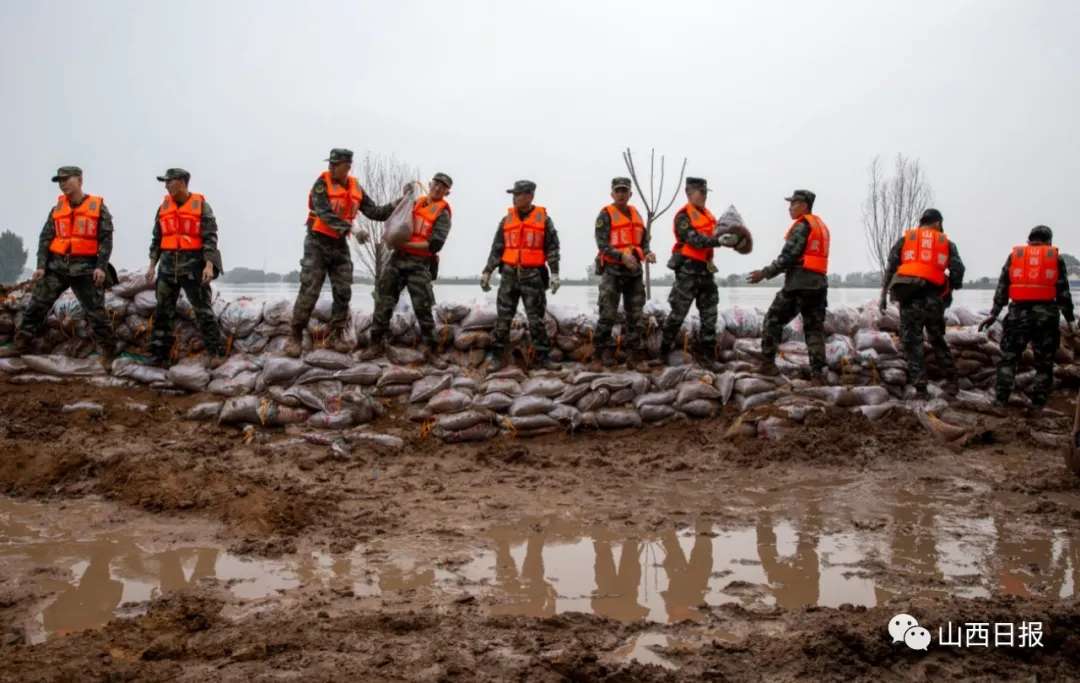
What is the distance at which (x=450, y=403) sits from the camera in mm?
5992

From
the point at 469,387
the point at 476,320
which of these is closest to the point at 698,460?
the point at 469,387

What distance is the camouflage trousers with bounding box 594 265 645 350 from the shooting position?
6727 mm

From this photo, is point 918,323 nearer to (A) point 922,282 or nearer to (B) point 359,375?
(A) point 922,282

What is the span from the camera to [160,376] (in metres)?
6.50

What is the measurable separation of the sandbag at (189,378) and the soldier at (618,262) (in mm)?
3302

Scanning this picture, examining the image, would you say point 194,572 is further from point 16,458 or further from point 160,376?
point 160,376

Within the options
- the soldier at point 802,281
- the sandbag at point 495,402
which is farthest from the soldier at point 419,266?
the soldier at point 802,281

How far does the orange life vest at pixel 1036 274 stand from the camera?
6383 millimetres

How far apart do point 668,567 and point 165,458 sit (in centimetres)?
333

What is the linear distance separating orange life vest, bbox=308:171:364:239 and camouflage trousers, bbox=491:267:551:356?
1391mm

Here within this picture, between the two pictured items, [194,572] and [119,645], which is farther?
[194,572]

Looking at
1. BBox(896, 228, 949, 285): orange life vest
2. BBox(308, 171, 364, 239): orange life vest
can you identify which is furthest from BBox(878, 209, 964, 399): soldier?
BBox(308, 171, 364, 239): orange life vest

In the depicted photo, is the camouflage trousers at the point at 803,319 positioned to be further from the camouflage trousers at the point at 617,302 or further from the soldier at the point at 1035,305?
the soldier at the point at 1035,305

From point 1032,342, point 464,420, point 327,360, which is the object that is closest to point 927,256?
point 1032,342
